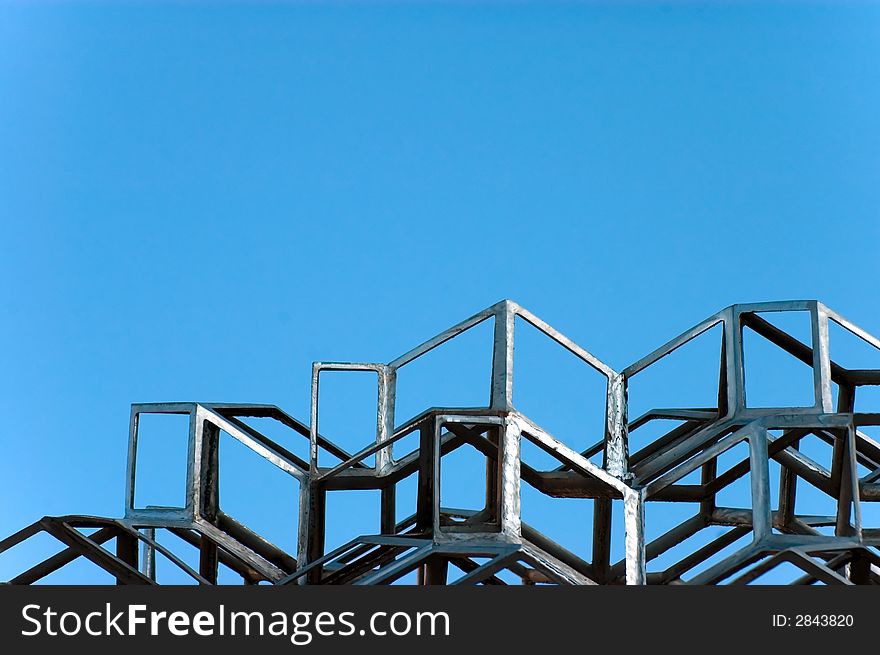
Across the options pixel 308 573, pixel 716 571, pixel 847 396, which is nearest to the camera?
pixel 716 571

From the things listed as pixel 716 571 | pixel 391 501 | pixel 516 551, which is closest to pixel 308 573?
pixel 391 501

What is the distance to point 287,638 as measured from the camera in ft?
28.6

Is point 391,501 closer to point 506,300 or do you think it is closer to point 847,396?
point 506,300

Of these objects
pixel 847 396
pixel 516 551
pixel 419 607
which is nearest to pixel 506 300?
pixel 516 551

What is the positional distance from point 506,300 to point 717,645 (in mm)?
5756

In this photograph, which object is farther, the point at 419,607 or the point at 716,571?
the point at 716,571

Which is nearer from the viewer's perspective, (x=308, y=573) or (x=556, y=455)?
(x=556, y=455)

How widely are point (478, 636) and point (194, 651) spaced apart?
1722 mm

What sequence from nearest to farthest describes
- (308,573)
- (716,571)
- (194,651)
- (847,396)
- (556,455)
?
(194,651), (716,571), (556,455), (308,573), (847,396)

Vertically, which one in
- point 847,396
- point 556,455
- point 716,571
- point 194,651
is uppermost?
point 847,396

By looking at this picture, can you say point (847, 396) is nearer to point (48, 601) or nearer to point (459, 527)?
point (459, 527)

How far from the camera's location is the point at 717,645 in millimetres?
8859

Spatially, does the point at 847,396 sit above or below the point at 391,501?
above

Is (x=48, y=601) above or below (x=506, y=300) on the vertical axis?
below
